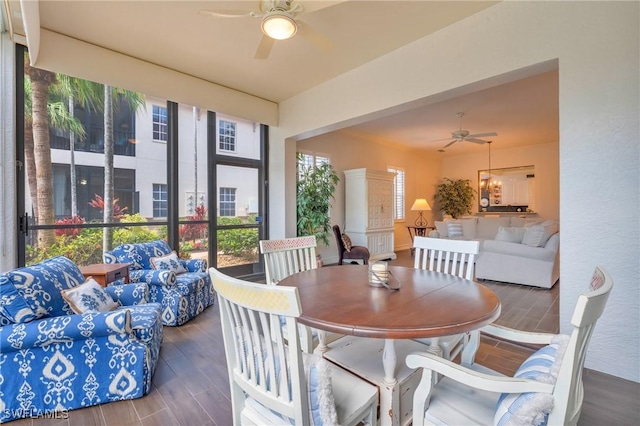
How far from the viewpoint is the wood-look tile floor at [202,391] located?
1.69 metres

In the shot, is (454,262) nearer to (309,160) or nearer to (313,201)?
(313,201)

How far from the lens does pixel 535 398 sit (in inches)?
32.2

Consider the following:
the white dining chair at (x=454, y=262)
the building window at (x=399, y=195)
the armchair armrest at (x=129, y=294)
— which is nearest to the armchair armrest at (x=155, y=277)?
the armchair armrest at (x=129, y=294)

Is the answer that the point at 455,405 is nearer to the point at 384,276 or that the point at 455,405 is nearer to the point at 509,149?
the point at 384,276

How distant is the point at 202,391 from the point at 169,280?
140 centimetres

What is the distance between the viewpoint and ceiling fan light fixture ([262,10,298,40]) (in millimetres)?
2158

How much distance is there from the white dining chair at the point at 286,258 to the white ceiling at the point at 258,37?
5.95 ft

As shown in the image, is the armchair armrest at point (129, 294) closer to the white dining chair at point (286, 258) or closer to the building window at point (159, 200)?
the white dining chair at point (286, 258)

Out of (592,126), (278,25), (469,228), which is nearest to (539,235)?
(469,228)

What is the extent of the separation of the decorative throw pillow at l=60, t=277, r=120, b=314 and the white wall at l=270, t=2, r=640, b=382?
3.49 m

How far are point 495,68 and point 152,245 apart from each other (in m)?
4.13

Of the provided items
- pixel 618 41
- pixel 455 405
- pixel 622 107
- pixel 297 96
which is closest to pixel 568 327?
pixel 622 107

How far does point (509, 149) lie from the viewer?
8.16 meters

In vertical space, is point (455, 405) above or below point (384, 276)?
below
